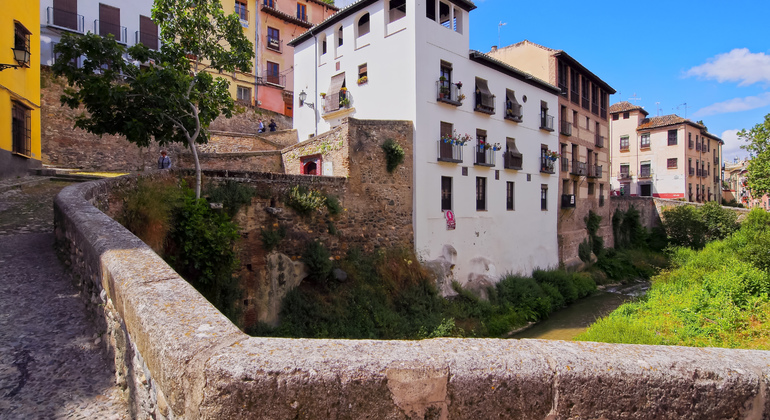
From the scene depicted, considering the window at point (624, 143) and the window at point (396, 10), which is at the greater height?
the window at point (396, 10)

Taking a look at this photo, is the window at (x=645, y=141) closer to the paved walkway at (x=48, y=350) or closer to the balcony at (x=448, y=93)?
the balcony at (x=448, y=93)

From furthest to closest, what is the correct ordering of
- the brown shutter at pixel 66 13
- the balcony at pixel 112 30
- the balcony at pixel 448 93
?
the balcony at pixel 112 30, the brown shutter at pixel 66 13, the balcony at pixel 448 93

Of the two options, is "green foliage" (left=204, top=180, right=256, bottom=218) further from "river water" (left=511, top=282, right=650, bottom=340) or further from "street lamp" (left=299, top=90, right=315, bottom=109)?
"river water" (left=511, top=282, right=650, bottom=340)

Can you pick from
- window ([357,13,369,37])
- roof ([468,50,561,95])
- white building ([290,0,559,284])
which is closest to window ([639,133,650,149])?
roof ([468,50,561,95])

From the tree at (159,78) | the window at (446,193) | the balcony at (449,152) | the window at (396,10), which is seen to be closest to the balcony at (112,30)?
the window at (396,10)

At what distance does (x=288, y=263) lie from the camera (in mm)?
12055

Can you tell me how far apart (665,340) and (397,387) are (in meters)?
11.7

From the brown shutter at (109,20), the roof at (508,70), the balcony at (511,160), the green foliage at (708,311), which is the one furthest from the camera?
the brown shutter at (109,20)

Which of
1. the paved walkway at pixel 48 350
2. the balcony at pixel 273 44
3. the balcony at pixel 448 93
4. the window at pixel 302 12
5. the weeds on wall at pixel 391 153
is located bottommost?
the paved walkway at pixel 48 350

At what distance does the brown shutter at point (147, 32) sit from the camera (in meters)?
23.5

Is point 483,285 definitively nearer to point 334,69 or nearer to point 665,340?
point 665,340

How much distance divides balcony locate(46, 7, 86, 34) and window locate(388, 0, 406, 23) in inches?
653

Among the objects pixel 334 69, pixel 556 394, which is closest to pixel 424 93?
pixel 334 69

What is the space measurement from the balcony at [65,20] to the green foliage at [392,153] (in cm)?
1845
